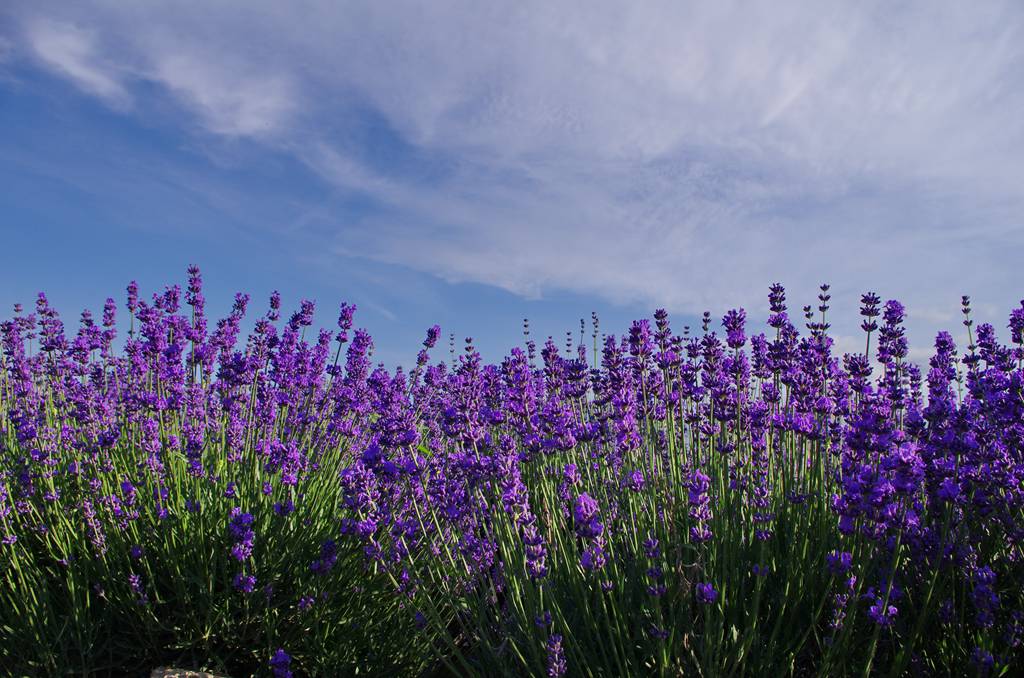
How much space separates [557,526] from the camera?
3062mm

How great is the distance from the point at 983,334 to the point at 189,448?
5016mm

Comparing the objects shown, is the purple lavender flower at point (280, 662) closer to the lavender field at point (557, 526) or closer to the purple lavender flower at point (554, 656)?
the lavender field at point (557, 526)

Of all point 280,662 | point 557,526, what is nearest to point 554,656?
point 557,526

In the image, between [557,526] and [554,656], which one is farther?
[557,526]

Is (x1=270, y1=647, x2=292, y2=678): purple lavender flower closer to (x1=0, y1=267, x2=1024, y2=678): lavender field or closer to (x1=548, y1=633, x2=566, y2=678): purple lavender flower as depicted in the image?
(x1=0, y1=267, x2=1024, y2=678): lavender field

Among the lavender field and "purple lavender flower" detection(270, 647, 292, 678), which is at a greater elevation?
the lavender field

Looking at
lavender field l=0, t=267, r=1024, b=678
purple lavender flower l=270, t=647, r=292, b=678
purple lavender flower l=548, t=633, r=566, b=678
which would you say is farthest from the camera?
purple lavender flower l=270, t=647, r=292, b=678

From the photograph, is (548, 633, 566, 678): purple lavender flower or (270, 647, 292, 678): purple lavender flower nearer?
(548, 633, 566, 678): purple lavender flower

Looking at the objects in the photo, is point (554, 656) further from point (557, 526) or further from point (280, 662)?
point (280, 662)

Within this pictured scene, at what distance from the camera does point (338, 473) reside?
500cm

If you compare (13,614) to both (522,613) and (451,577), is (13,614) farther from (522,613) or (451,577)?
(522,613)

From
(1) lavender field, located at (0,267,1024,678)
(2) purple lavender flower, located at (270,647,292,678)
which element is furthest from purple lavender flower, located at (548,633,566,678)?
(2) purple lavender flower, located at (270,647,292,678)

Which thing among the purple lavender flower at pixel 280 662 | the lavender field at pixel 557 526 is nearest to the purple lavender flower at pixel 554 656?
the lavender field at pixel 557 526

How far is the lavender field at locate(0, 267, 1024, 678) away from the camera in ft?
8.22
